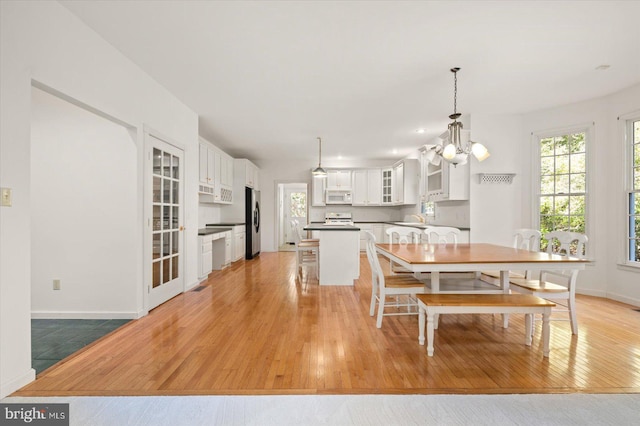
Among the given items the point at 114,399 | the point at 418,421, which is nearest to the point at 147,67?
the point at 114,399

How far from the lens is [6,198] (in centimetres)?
185

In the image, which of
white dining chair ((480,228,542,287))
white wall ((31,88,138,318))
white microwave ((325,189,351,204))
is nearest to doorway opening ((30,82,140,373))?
white wall ((31,88,138,318))

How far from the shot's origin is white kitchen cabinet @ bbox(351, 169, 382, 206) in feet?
27.3

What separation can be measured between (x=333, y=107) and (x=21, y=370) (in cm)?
403

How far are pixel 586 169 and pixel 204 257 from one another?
5699 mm

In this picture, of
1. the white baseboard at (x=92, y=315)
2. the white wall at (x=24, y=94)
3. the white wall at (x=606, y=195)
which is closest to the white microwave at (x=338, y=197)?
the white wall at (x=606, y=195)

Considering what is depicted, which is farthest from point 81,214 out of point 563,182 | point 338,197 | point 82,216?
point 563,182

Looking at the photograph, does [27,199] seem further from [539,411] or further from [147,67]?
[539,411]

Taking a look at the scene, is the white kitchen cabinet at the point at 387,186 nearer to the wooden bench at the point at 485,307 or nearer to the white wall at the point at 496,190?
the white wall at the point at 496,190

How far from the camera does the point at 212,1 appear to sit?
220 cm

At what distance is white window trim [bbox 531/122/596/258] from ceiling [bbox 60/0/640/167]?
0.40m

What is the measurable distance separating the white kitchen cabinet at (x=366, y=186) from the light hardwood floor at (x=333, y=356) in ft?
16.4

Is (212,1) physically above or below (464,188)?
above

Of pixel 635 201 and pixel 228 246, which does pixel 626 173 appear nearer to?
pixel 635 201
